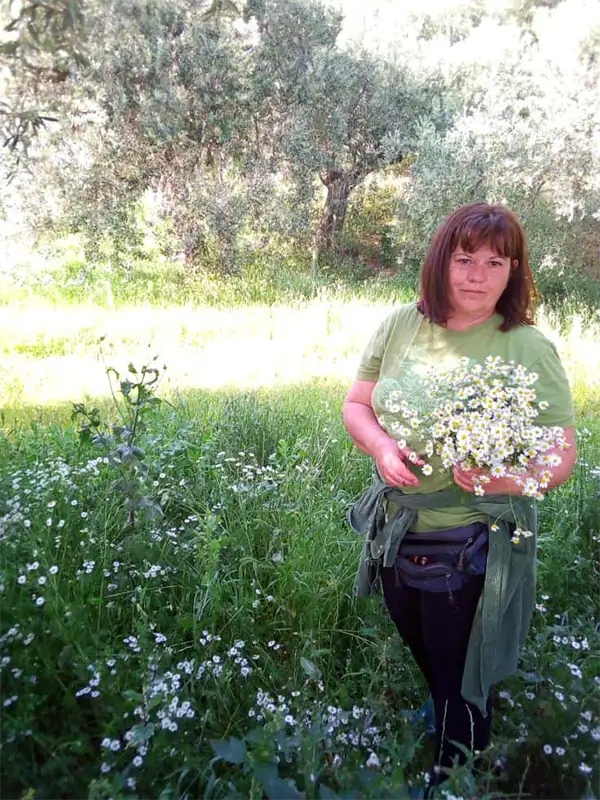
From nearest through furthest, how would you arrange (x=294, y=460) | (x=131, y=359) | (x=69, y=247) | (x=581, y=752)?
1. (x=581, y=752)
2. (x=294, y=460)
3. (x=131, y=359)
4. (x=69, y=247)

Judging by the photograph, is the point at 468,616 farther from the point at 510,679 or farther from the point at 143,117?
the point at 143,117

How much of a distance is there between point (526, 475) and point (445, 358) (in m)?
0.45

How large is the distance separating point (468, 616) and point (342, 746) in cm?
56

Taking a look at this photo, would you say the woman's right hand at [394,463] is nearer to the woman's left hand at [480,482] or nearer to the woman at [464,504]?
the woman at [464,504]

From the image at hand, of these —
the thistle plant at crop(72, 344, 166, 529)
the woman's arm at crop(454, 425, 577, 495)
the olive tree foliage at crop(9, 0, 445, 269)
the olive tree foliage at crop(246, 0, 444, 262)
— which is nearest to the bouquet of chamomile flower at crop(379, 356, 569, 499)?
the woman's arm at crop(454, 425, 577, 495)

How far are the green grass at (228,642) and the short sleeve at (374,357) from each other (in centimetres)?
93

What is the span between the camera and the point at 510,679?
2.23 metres

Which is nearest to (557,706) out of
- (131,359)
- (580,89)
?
(131,359)

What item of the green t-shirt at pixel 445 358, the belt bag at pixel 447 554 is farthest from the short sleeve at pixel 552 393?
the belt bag at pixel 447 554

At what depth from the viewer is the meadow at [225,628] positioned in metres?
1.74

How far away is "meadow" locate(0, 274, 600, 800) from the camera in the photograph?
1.74 metres

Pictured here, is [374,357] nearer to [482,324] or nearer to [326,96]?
[482,324]

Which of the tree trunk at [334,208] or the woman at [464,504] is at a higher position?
the tree trunk at [334,208]

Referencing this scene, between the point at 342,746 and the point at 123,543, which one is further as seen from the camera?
the point at 123,543
